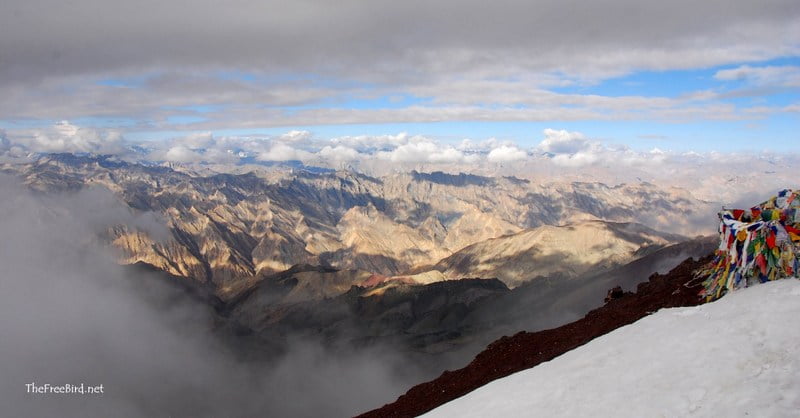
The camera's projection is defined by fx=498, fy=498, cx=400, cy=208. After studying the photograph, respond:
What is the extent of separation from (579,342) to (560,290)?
161593 millimetres

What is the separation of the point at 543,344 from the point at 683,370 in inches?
428

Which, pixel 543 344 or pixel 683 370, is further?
pixel 543 344

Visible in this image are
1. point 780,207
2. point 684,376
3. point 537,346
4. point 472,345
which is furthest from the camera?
point 472,345

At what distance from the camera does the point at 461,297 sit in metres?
198

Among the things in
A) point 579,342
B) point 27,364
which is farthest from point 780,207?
point 27,364

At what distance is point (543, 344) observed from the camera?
24.1 meters

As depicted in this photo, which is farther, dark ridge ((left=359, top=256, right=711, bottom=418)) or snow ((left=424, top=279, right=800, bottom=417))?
dark ridge ((left=359, top=256, right=711, bottom=418))

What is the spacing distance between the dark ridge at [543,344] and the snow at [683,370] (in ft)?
8.94

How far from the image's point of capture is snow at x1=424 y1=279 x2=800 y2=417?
37.9 feet

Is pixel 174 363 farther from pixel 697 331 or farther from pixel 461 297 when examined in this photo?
pixel 697 331

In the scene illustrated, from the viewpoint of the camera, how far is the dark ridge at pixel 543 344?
21.5 m

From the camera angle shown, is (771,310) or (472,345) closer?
(771,310)

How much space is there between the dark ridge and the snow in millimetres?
2726

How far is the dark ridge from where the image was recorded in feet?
70.6
